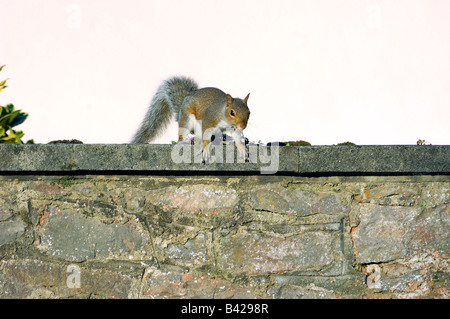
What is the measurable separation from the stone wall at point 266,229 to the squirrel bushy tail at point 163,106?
3.36 ft

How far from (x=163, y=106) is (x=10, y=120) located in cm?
170

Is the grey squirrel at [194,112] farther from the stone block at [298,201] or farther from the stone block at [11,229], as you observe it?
the stone block at [11,229]

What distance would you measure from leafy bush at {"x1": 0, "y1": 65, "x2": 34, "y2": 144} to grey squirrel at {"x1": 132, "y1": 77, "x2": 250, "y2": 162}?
1203 millimetres

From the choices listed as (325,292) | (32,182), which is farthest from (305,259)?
(32,182)

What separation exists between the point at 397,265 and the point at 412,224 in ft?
0.86

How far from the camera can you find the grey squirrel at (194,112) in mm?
3105

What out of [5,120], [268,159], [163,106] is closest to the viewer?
[268,159]

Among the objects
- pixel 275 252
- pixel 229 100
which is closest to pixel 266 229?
pixel 275 252

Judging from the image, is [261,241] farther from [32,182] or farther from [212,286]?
[32,182]

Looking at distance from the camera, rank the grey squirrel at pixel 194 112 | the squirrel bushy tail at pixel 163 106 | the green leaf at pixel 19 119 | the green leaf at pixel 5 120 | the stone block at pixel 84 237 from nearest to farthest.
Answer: the stone block at pixel 84 237 → the grey squirrel at pixel 194 112 → the squirrel bushy tail at pixel 163 106 → the green leaf at pixel 5 120 → the green leaf at pixel 19 119

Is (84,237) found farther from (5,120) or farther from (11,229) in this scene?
(5,120)

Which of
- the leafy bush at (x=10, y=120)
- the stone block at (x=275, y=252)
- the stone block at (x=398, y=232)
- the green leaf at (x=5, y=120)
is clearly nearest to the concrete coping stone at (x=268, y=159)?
the stone block at (x=398, y=232)

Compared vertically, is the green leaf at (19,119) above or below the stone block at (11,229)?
above

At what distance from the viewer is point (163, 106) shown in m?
3.85
